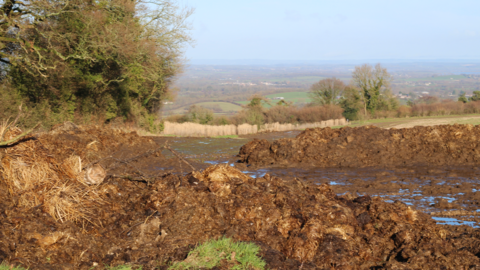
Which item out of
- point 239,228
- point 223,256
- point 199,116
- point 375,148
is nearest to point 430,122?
point 199,116

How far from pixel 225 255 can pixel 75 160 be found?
344cm

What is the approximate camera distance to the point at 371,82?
4994 cm

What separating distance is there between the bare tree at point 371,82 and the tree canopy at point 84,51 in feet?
90.7

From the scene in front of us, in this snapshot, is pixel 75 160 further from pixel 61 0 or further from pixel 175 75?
pixel 175 75

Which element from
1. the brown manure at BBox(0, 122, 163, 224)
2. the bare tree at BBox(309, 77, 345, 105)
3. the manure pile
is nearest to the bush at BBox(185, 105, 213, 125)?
the bare tree at BBox(309, 77, 345, 105)

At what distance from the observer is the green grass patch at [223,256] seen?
4.50m

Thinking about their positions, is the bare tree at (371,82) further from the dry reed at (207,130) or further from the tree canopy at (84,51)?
the tree canopy at (84,51)

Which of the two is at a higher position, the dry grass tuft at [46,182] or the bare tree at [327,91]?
the dry grass tuft at [46,182]

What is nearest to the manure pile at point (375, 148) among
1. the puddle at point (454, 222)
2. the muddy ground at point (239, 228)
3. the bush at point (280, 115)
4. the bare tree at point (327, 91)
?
the muddy ground at point (239, 228)

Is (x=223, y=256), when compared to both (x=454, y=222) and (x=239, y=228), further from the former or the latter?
(x=454, y=222)

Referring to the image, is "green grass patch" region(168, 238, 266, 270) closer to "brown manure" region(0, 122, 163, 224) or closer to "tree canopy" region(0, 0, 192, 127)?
"brown manure" region(0, 122, 163, 224)

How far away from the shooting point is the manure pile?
13680 mm

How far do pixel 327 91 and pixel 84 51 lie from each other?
35.9m

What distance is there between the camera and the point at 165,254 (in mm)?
4949
